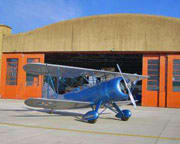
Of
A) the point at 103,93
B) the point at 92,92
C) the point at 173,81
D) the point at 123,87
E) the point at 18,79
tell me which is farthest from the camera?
the point at 18,79

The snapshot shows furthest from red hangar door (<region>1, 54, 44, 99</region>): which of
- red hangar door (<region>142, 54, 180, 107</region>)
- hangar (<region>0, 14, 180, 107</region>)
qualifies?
red hangar door (<region>142, 54, 180, 107</region>)

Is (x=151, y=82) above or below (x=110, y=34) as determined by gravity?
below

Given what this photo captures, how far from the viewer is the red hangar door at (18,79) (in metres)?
26.7

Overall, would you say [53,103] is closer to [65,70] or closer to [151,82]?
[65,70]

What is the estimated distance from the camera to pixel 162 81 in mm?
23422

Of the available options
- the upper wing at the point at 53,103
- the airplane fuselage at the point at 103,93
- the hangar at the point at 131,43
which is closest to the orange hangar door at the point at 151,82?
the hangar at the point at 131,43

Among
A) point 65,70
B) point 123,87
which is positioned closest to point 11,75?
point 65,70

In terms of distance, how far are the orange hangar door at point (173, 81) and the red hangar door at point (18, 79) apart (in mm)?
12650

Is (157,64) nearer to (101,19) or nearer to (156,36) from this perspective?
(156,36)

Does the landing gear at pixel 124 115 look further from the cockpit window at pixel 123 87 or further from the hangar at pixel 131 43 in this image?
the hangar at pixel 131 43

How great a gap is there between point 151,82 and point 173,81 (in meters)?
1.98

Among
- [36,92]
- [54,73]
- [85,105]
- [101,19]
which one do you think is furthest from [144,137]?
[36,92]

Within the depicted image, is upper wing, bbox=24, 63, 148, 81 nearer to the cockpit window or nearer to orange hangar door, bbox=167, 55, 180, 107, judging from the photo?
the cockpit window

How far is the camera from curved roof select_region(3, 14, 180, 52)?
22.9m
